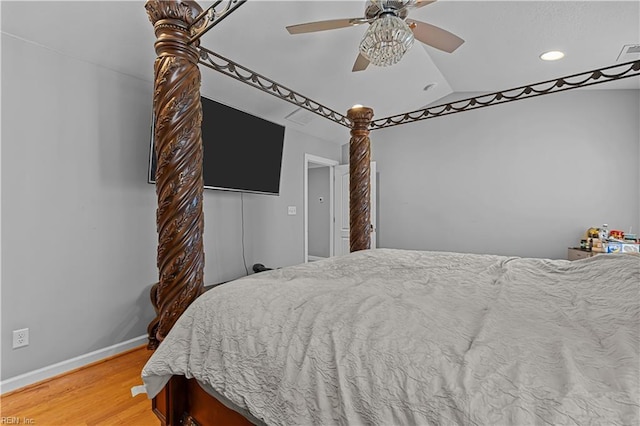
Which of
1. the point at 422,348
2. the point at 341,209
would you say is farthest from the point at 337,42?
the point at 341,209

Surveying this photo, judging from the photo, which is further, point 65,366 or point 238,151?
point 238,151

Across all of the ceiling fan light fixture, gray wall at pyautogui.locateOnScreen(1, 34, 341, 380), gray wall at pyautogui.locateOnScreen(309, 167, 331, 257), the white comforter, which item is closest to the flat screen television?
gray wall at pyautogui.locateOnScreen(1, 34, 341, 380)

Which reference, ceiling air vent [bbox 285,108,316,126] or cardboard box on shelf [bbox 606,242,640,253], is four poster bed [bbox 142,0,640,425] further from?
ceiling air vent [bbox 285,108,316,126]

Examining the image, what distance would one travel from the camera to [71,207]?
230cm

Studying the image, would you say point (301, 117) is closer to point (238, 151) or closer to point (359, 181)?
point (238, 151)

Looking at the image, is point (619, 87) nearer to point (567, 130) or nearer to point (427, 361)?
point (567, 130)

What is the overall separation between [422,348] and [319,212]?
6.33 metres

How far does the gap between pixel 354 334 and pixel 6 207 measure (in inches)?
96.6

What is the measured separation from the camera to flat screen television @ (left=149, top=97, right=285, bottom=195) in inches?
110

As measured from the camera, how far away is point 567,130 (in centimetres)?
396

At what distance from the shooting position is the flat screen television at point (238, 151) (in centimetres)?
280

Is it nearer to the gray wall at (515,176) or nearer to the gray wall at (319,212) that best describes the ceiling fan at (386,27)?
the gray wall at (515,176)

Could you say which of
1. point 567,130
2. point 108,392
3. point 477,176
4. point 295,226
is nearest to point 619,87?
point 567,130

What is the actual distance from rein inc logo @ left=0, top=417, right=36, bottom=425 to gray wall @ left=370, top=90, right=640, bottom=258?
4358 mm
